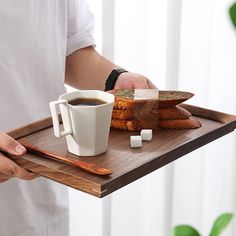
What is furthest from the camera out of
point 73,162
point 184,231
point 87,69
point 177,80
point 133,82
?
point 177,80

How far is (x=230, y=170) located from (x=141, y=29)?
18.1 inches

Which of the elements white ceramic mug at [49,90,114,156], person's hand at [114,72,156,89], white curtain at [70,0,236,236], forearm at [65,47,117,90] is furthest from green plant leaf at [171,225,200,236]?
white curtain at [70,0,236,236]

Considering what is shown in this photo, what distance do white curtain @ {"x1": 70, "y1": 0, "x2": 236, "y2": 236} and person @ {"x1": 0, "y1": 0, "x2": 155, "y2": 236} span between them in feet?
1.05

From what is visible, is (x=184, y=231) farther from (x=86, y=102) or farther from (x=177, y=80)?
(x=177, y=80)

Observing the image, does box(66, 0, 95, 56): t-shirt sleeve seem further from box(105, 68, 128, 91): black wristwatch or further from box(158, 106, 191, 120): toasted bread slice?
box(158, 106, 191, 120): toasted bread slice

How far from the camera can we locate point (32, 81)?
98 centimetres

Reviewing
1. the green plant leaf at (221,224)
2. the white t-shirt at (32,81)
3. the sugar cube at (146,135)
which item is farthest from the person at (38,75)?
the green plant leaf at (221,224)

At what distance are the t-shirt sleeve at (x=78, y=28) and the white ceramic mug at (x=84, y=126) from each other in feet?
1.43

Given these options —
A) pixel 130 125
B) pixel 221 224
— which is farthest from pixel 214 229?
pixel 130 125

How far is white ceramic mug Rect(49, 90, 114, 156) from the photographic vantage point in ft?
2.16

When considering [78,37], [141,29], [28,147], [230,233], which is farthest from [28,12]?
[230,233]

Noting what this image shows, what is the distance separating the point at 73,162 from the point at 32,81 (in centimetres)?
39

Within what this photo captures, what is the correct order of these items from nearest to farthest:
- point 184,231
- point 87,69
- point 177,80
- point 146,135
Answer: point 184,231 → point 146,135 → point 87,69 → point 177,80

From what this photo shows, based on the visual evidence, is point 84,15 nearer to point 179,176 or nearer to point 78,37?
point 78,37
